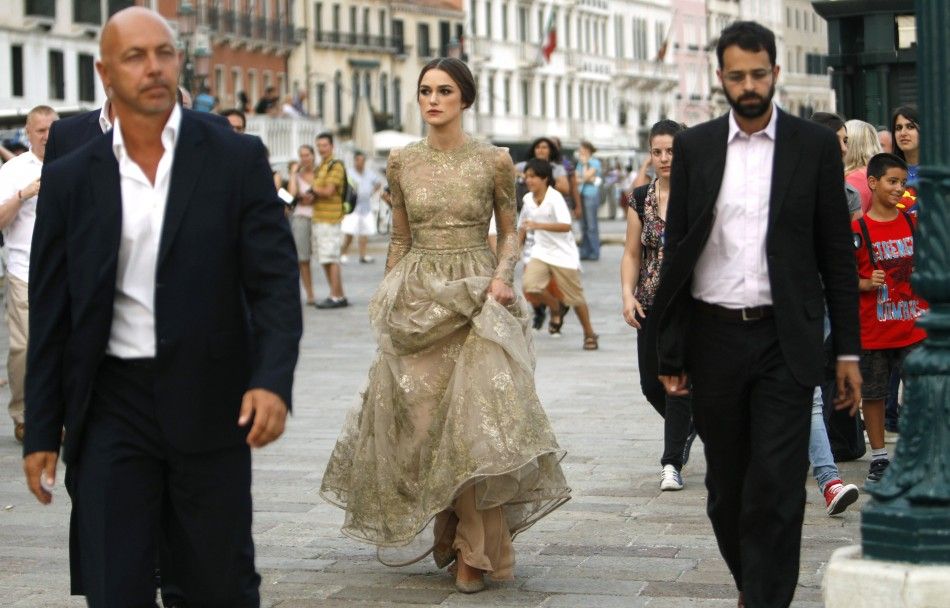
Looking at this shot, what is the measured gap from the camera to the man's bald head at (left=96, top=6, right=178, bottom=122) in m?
4.87

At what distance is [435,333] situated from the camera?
292 inches

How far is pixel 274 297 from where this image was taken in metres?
4.94

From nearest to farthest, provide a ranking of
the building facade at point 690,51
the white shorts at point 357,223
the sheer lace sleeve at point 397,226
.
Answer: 1. the sheer lace sleeve at point 397,226
2. the white shorts at point 357,223
3. the building facade at point 690,51

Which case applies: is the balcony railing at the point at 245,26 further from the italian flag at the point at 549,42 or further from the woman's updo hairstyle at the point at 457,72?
the woman's updo hairstyle at the point at 457,72

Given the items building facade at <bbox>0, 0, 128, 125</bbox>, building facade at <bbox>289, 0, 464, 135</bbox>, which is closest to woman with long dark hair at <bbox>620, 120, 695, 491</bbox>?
building facade at <bbox>0, 0, 128, 125</bbox>

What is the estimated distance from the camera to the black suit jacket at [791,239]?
591cm

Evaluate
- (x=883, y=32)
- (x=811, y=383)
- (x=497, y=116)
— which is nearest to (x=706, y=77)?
(x=497, y=116)

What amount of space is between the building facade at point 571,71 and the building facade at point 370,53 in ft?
9.24

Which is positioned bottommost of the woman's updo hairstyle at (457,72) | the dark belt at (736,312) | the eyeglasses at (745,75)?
the dark belt at (736,312)

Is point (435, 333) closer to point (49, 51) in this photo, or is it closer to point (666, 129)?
point (666, 129)

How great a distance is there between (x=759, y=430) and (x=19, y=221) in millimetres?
6078

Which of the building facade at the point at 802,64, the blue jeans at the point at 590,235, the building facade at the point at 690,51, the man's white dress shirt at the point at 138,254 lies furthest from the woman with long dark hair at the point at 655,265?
the building facade at the point at 802,64

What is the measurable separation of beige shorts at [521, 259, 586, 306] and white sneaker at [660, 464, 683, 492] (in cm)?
779

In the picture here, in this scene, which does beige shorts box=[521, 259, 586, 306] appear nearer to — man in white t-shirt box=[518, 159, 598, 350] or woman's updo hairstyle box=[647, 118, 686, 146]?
man in white t-shirt box=[518, 159, 598, 350]
